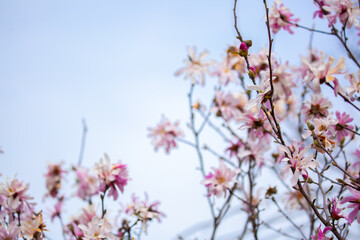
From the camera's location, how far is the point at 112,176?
1.95m

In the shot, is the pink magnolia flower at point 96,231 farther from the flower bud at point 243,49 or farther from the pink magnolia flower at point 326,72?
the pink magnolia flower at point 326,72

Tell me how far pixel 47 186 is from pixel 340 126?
3155mm

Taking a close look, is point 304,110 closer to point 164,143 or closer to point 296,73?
point 296,73

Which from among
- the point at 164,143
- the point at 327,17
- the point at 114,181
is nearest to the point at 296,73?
the point at 327,17

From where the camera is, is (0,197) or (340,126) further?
(0,197)

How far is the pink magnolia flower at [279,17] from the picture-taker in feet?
8.12

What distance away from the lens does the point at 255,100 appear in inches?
55.9

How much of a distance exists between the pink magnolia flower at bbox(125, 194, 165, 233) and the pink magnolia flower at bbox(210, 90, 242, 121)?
107 cm

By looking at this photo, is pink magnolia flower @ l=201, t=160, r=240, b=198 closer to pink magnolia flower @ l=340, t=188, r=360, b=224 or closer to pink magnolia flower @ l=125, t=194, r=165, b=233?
pink magnolia flower @ l=125, t=194, r=165, b=233

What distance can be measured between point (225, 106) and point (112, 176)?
4.73 feet

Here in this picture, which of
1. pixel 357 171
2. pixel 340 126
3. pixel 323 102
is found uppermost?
pixel 323 102

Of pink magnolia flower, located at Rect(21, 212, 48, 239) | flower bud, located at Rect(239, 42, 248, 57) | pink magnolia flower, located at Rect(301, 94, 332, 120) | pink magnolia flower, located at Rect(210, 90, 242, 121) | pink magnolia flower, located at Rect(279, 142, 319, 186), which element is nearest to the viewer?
pink magnolia flower, located at Rect(279, 142, 319, 186)

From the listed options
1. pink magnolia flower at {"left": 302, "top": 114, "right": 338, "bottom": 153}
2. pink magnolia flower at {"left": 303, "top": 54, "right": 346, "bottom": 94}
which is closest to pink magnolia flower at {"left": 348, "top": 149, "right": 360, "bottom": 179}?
pink magnolia flower at {"left": 302, "top": 114, "right": 338, "bottom": 153}

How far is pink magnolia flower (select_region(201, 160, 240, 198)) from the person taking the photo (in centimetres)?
223
